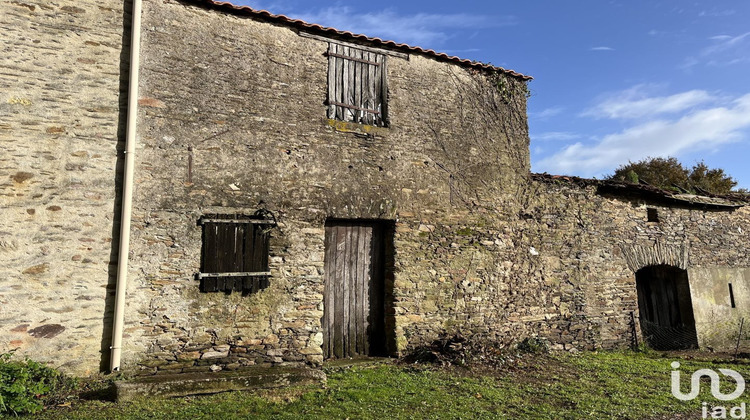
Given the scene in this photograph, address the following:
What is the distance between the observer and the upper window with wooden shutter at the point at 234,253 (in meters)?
6.07

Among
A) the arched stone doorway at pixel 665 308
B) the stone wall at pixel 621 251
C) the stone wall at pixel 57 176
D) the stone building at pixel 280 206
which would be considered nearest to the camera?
the stone wall at pixel 57 176

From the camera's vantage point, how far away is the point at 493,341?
7668 millimetres

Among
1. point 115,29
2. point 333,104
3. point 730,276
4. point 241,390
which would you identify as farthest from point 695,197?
point 115,29

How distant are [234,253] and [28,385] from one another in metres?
2.56

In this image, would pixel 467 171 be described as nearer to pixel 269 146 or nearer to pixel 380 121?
pixel 380 121

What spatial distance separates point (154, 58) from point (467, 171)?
5243 millimetres

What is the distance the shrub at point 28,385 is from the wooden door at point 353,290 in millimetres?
3337

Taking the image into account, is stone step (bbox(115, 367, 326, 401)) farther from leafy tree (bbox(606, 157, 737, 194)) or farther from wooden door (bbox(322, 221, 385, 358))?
leafy tree (bbox(606, 157, 737, 194))

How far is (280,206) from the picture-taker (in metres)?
6.57

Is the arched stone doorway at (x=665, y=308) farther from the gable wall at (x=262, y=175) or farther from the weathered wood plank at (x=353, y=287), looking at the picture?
the weathered wood plank at (x=353, y=287)

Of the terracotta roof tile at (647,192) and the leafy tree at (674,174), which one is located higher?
the leafy tree at (674,174)

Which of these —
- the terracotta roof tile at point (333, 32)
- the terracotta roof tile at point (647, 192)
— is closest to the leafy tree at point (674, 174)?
the terracotta roof tile at point (647, 192)

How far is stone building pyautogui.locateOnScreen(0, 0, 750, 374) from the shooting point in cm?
550

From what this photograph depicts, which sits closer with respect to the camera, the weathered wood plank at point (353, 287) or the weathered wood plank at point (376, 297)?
the weathered wood plank at point (353, 287)
